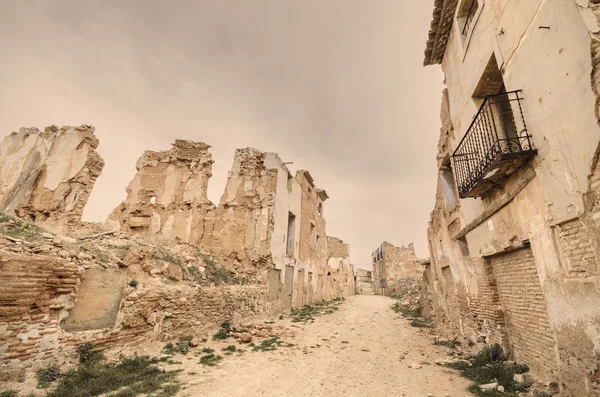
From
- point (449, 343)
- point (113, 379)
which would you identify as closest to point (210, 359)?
point (113, 379)

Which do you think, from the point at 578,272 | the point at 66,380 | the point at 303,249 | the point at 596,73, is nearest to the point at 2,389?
the point at 66,380

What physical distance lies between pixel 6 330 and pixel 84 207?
10.1 m

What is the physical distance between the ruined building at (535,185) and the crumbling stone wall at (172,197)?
41.3ft

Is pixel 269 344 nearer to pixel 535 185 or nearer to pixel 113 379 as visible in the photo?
pixel 113 379

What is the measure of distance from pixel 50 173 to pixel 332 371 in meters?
15.2

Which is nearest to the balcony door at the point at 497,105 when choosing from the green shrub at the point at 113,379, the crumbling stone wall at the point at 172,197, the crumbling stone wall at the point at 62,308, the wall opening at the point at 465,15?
the wall opening at the point at 465,15

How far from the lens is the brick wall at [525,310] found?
179 inches

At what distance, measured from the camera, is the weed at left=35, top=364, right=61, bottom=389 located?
444cm

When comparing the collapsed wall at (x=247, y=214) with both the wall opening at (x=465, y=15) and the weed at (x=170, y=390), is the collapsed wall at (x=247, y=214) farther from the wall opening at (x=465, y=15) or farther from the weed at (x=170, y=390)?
the wall opening at (x=465, y=15)

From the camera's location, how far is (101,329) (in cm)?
576

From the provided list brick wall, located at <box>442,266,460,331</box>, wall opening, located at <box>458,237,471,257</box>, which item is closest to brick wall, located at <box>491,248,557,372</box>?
wall opening, located at <box>458,237,471,257</box>

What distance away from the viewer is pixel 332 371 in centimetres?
588

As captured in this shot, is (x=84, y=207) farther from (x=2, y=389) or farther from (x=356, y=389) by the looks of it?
(x=356, y=389)

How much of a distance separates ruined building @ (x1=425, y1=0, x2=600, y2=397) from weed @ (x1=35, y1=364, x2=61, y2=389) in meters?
7.86
